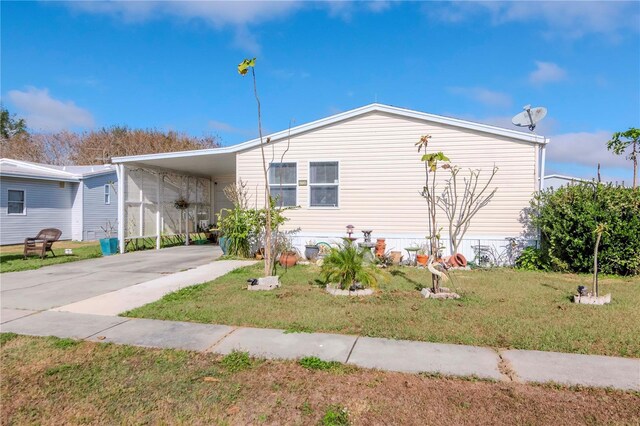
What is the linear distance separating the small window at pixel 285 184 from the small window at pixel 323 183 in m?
0.48

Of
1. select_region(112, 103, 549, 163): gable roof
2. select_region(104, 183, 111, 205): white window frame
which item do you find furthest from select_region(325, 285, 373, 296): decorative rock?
select_region(104, 183, 111, 205): white window frame

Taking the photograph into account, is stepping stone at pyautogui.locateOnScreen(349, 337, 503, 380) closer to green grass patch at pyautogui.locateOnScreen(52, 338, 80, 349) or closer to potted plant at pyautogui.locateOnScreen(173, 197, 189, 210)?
green grass patch at pyautogui.locateOnScreen(52, 338, 80, 349)

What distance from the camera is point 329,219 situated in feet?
33.4

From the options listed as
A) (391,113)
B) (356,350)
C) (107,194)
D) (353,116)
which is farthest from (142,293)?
(107,194)

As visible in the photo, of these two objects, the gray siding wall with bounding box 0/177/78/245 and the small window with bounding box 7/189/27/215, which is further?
the small window with bounding box 7/189/27/215

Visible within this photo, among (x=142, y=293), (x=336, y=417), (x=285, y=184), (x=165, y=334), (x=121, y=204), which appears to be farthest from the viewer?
(x=121, y=204)

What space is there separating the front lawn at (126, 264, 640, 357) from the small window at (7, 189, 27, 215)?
13172mm

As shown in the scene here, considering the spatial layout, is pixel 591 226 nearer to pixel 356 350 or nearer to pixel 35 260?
pixel 356 350

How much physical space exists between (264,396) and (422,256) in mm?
7053

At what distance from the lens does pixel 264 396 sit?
2818mm

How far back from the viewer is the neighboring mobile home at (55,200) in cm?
1480

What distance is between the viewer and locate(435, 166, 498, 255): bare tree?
9219mm

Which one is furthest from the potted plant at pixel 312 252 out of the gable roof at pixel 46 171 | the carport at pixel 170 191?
the gable roof at pixel 46 171

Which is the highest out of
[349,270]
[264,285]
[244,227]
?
[244,227]
